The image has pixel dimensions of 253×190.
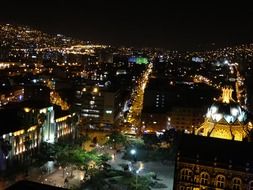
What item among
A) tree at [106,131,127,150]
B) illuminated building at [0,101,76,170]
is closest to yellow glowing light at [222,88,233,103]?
tree at [106,131,127,150]

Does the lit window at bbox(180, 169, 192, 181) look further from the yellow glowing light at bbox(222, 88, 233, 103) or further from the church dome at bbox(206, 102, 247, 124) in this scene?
the yellow glowing light at bbox(222, 88, 233, 103)

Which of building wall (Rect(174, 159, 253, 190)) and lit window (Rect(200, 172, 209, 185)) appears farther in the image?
lit window (Rect(200, 172, 209, 185))

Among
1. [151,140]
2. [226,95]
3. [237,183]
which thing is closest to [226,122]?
[226,95]

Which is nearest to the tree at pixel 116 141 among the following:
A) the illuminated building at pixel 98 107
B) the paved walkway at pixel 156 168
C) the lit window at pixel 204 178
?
the paved walkway at pixel 156 168

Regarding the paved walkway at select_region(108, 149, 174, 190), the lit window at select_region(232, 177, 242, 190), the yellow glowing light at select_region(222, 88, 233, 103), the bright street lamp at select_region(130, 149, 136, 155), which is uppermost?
the yellow glowing light at select_region(222, 88, 233, 103)

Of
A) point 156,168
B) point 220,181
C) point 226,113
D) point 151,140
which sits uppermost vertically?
point 226,113

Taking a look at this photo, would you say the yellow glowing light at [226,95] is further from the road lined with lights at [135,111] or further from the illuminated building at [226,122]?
the road lined with lights at [135,111]

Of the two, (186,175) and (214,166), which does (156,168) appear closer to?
(186,175)
